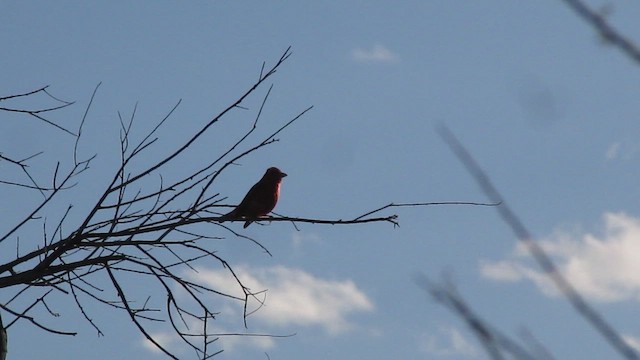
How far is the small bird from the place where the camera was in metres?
8.75

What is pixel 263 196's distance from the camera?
28.9ft

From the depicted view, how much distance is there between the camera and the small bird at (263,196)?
8750 millimetres

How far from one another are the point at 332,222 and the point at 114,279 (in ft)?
3.47

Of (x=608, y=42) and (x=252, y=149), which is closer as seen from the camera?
(x=608, y=42)

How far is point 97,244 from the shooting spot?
404 cm

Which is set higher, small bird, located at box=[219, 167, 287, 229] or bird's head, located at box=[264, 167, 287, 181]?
bird's head, located at box=[264, 167, 287, 181]

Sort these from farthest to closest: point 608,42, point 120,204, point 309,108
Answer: point 120,204 < point 309,108 < point 608,42

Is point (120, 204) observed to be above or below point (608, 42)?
above

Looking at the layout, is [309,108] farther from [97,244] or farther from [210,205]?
[97,244]

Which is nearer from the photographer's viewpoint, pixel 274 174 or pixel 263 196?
pixel 263 196

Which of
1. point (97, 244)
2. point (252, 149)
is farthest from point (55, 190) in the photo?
point (252, 149)

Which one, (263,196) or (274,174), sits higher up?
(274,174)

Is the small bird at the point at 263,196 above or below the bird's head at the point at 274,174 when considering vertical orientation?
below

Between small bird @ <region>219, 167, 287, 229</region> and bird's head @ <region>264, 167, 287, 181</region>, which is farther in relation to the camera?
bird's head @ <region>264, 167, 287, 181</region>
